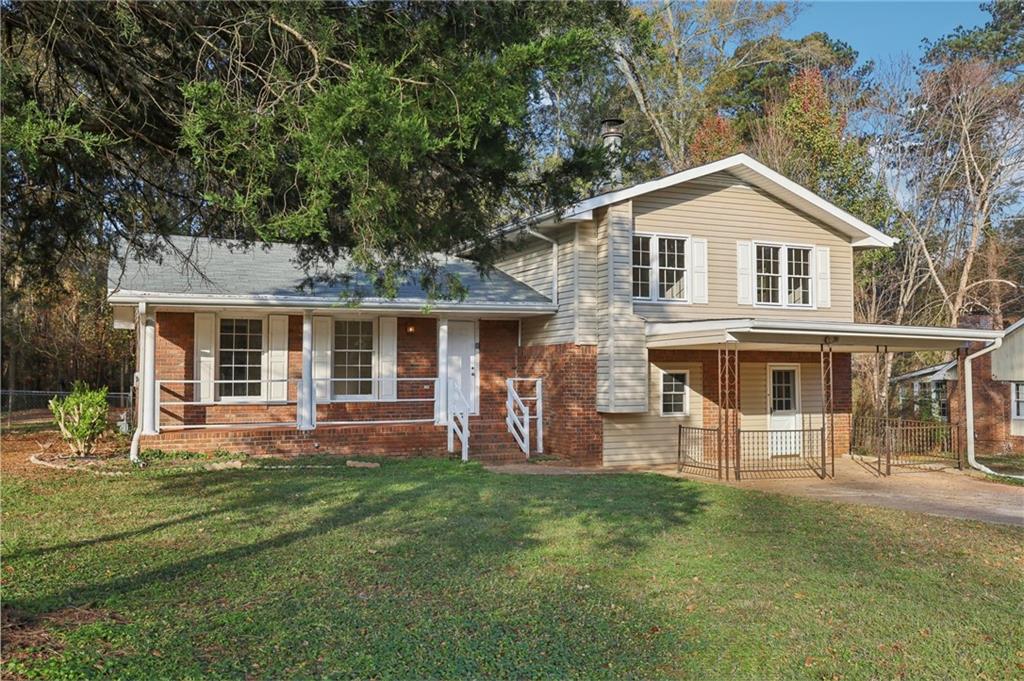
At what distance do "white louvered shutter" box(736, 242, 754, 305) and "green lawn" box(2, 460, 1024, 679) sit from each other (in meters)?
6.97

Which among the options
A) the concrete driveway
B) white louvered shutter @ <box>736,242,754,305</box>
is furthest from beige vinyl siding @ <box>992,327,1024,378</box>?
white louvered shutter @ <box>736,242,754,305</box>

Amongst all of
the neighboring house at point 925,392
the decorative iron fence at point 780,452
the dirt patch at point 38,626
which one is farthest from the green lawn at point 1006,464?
the dirt patch at point 38,626

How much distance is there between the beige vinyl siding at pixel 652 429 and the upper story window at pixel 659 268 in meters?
1.51

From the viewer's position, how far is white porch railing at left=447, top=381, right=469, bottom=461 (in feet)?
46.6

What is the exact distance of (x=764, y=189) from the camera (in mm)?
16922

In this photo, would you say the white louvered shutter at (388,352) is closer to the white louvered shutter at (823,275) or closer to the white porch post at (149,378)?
the white porch post at (149,378)

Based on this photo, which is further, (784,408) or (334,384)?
(784,408)

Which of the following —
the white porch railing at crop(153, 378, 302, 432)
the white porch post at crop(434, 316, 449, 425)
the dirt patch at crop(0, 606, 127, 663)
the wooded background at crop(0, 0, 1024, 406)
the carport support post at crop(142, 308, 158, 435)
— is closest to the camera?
the dirt patch at crop(0, 606, 127, 663)

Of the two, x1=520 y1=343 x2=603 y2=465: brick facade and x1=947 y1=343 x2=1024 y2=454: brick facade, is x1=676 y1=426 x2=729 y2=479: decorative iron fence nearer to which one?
x1=520 y1=343 x2=603 y2=465: brick facade

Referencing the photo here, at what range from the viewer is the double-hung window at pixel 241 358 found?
1496 cm

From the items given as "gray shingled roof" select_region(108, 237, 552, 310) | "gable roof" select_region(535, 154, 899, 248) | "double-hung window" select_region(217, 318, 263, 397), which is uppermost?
"gable roof" select_region(535, 154, 899, 248)

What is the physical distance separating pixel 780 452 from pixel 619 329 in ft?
17.8

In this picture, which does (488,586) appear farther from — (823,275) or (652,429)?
(823,275)

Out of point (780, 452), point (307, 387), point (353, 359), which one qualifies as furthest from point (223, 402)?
point (780, 452)
